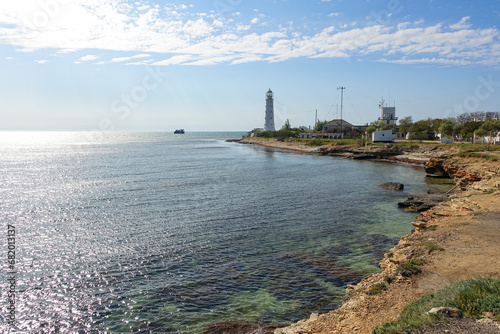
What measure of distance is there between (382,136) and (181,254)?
9074 centimetres

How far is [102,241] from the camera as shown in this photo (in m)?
20.2

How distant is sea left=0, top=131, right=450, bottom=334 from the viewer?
12352 millimetres

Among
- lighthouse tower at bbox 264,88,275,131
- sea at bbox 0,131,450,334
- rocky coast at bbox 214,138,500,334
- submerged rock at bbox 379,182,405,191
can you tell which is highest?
lighthouse tower at bbox 264,88,275,131

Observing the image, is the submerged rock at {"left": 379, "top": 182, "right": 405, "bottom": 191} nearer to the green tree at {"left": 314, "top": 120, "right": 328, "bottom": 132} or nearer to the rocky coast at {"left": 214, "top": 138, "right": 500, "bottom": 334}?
the rocky coast at {"left": 214, "top": 138, "right": 500, "bottom": 334}

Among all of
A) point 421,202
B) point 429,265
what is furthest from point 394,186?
point 429,265

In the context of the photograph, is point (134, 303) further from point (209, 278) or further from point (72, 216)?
point (72, 216)

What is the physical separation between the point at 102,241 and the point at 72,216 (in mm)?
7826

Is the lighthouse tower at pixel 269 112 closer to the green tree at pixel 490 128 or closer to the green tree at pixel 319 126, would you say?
the green tree at pixel 319 126

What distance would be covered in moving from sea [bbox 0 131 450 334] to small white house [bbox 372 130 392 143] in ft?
208

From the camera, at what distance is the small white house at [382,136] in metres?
96.0

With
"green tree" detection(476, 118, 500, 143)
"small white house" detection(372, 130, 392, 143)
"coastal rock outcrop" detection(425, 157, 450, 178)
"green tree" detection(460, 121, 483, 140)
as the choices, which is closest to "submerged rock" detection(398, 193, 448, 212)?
"coastal rock outcrop" detection(425, 157, 450, 178)

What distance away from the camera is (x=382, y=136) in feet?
318

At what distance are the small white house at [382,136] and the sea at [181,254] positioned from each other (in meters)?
63.3

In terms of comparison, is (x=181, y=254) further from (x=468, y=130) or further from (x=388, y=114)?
(x=388, y=114)
